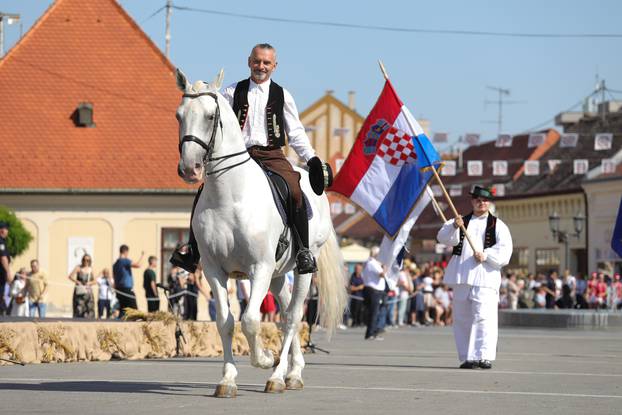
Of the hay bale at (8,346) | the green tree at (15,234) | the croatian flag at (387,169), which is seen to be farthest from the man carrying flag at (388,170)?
the green tree at (15,234)

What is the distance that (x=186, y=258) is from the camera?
508 inches

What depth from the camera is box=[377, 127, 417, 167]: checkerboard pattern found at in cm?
2125

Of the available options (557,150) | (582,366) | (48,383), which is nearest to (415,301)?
(582,366)

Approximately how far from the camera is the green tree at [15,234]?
157ft

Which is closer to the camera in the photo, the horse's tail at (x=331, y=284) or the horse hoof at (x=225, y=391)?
the horse hoof at (x=225, y=391)

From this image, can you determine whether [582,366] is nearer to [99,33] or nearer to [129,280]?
[129,280]

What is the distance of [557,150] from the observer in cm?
9650

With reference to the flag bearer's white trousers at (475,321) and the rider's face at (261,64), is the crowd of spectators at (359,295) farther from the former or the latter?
the rider's face at (261,64)

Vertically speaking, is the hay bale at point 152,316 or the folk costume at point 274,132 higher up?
the folk costume at point 274,132

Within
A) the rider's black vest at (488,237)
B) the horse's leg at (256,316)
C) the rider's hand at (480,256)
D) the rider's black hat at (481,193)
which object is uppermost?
the rider's black hat at (481,193)

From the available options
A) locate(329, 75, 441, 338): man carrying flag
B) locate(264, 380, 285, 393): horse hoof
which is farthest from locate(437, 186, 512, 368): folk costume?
locate(264, 380, 285, 393): horse hoof

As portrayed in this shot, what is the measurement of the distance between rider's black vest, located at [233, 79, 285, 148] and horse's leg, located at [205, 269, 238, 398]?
65.1 inches

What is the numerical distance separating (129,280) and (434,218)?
8179cm

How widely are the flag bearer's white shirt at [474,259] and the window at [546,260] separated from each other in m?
67.7
